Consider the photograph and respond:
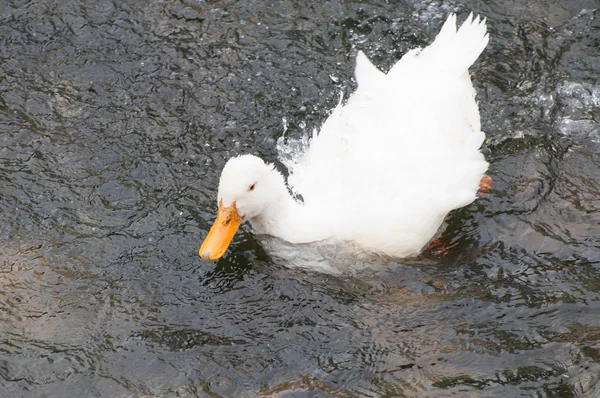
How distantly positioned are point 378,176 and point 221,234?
3.56ft

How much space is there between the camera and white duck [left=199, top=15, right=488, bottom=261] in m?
4.73

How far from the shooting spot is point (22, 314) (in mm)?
4703

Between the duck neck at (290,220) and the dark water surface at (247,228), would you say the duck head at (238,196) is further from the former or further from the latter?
the dark water surface at (247,228)

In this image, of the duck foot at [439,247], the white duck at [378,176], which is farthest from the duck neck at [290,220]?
the duck foot at [439,247]

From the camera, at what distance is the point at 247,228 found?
17.6 ft

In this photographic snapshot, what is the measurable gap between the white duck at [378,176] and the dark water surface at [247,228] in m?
0.36

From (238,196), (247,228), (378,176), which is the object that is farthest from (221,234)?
(378,176)

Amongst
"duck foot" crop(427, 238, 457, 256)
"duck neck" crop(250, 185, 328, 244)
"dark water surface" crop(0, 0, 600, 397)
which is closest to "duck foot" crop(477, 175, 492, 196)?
"dark water surface" crop(0, 0, 600, 397)

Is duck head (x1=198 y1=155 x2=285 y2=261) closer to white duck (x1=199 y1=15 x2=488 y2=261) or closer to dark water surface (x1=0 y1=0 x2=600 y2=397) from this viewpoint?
white duck (x1=199 y1=15 x2=488 y2=261)

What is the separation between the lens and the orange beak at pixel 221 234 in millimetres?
4652

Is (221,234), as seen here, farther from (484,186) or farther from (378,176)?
(484,186)

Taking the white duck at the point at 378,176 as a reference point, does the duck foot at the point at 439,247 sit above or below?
below

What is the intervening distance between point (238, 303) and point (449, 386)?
1.42 m

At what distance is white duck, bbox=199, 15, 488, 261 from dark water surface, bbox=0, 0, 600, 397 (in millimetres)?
359
